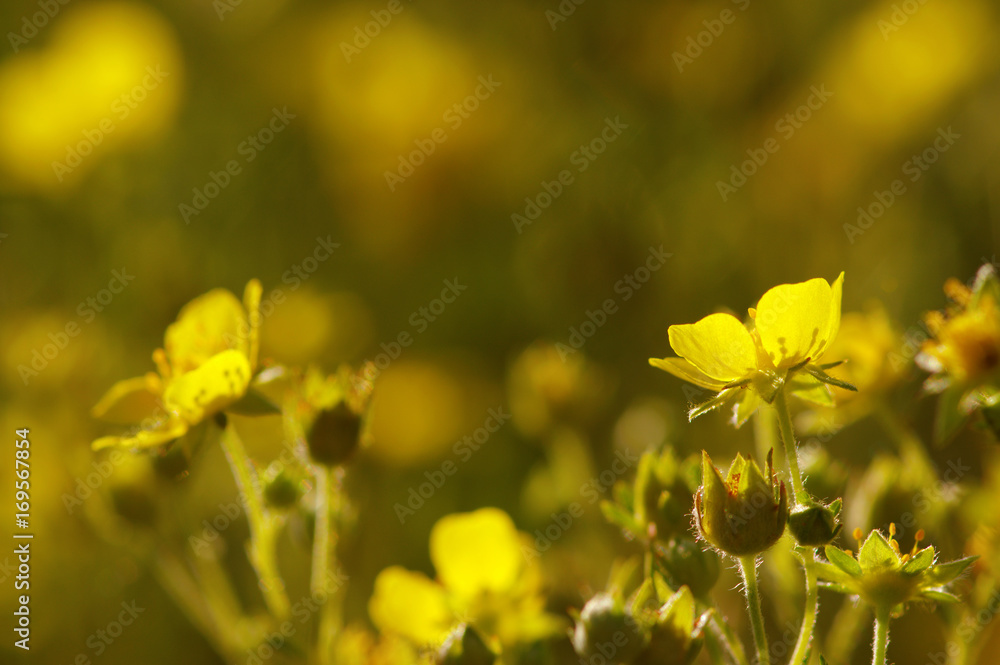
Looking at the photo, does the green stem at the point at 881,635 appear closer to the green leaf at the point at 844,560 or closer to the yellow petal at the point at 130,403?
the green leaf at the point at 844,560

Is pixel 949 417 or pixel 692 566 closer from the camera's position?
pixel 692 566

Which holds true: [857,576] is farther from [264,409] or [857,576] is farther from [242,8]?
[242,8]

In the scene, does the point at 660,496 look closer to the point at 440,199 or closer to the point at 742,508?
the point at 742,508

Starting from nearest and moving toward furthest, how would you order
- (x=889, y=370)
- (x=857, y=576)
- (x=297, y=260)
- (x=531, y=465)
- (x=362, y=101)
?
(x=857, y=576) < (x=889, y=370) < (x=531, y=465) < (x=297, y=260) < (x=362, y=101)

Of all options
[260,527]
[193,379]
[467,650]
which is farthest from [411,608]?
[193,379]

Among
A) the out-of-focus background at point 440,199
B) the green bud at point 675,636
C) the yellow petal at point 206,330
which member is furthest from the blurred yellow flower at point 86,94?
the green bud at point 675,636

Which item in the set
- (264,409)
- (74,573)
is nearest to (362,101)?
(74,573)
